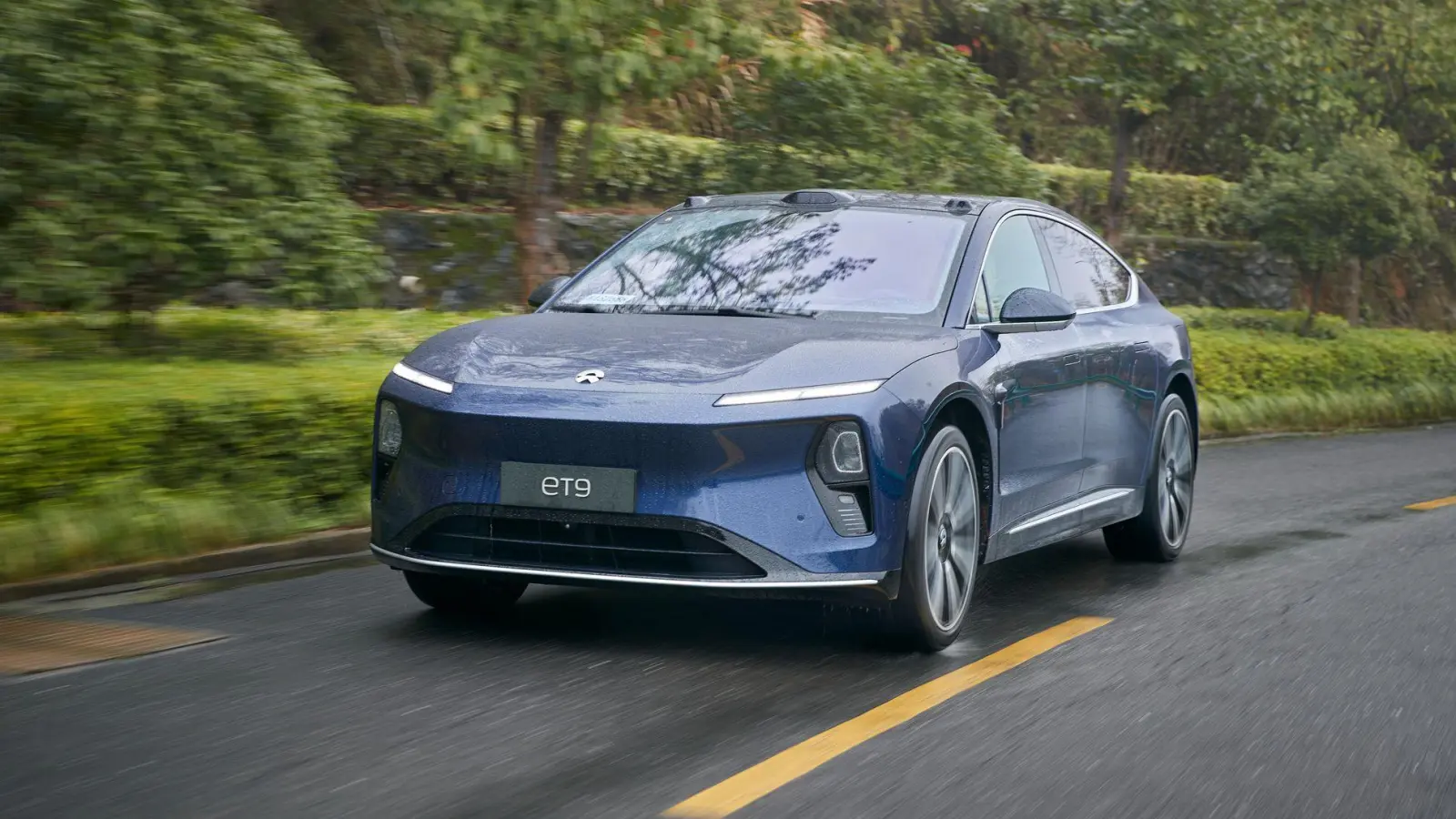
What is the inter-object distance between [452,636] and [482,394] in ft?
3.06

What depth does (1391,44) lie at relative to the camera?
2677 centimetres

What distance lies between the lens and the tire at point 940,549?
19.6 feet

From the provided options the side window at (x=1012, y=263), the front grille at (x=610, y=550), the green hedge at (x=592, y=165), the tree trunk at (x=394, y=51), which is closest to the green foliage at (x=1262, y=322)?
the green hedge at (x=592, y=165)

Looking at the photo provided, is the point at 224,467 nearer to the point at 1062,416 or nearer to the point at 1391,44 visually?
the point at 1062,416

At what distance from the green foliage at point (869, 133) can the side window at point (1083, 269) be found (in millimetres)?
7445

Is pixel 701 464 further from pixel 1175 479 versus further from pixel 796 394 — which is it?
pixel 1175 479

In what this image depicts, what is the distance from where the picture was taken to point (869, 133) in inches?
651

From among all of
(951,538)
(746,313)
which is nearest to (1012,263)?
(746,313)

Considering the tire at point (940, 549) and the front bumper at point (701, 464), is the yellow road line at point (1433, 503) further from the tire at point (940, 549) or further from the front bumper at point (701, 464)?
the front bumper at point (701, 464)

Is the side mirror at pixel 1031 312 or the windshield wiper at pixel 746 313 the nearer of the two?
the windshield wiper at pixel 746 313

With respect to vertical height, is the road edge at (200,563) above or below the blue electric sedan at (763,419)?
below

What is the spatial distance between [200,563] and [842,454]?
3116 millimetres

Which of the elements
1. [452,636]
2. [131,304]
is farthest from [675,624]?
[131,304]

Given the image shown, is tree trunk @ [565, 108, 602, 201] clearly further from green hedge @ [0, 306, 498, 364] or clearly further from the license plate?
the license plate
